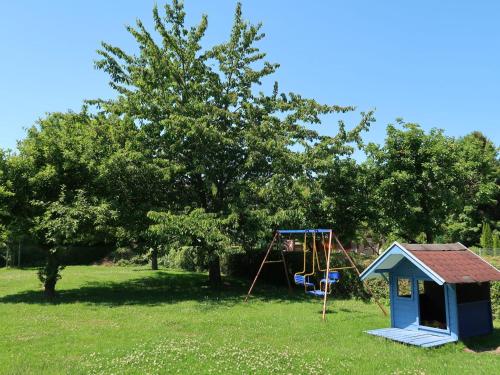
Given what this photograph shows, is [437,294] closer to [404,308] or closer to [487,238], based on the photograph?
[404,308]

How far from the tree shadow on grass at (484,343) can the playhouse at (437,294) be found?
6.4 inches

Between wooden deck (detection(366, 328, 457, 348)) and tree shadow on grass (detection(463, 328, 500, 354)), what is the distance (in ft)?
1.63

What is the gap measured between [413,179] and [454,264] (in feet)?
→ 25.6

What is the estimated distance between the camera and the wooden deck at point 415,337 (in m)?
10.3

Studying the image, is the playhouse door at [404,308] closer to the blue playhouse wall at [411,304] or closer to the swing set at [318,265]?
the blue playhouse wall at [411,304]

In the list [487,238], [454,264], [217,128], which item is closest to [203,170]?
[217,128]

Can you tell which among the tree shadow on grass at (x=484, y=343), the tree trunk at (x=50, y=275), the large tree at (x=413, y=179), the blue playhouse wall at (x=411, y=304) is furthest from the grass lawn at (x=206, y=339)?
the large tree at (x=413, y=179)

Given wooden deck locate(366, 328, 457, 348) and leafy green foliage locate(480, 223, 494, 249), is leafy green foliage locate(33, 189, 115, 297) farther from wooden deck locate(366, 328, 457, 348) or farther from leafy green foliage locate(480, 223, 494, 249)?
leafy green foliage locate(480, 223, 494, 249)

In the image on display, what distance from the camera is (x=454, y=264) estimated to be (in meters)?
11.3

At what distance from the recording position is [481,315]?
462 inches

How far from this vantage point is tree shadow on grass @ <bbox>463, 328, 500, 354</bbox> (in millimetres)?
10366

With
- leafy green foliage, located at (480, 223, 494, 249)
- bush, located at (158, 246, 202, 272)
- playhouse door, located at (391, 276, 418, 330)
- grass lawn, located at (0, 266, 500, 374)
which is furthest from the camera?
leafy green foliage, located at (480, 223, 494, 249)

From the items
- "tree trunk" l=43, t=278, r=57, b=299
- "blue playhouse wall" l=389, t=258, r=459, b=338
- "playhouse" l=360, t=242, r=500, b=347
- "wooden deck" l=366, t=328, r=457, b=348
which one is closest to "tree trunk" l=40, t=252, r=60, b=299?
"tree trunk" l=43, t=278, r=57, b=299

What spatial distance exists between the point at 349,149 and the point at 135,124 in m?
10.00
